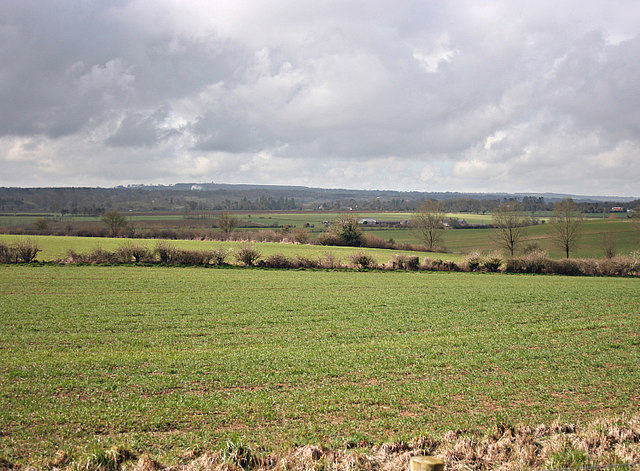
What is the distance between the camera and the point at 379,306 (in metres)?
23.1

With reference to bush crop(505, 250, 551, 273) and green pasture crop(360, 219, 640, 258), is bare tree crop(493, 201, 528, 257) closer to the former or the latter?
green pasture crop(360, 219, 640, 258)

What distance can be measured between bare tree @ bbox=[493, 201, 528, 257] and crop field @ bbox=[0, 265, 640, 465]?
5413cm

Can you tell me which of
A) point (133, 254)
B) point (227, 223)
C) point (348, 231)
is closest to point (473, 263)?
point (348, 231)

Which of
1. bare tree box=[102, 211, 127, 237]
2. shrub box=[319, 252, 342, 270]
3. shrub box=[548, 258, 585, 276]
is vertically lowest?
shrub box=[548, 258, 585, 276]

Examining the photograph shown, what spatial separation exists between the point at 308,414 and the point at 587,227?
103398 mm

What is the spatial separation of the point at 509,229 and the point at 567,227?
8.66m

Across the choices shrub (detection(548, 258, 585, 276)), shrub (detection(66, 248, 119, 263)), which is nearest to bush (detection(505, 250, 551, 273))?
shrub (detection(548, 258, 585, 276))

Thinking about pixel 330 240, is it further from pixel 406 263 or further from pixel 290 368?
pixel 290 368

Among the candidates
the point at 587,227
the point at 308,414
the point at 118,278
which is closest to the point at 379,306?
the point at 308,414

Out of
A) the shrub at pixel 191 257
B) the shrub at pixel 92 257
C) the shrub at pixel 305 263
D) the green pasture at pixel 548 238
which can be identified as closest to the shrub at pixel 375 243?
the green pasture at pixel 548 238

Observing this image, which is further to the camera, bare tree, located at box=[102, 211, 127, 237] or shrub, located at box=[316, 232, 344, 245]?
bare tree, located at box=[102, 211, 127, 237]

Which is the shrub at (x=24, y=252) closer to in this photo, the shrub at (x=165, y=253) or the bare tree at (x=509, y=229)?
the shrub at (x=165, y=253)

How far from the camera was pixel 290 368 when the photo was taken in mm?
12219

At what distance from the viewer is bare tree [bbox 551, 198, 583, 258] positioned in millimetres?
73688
